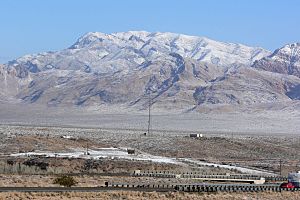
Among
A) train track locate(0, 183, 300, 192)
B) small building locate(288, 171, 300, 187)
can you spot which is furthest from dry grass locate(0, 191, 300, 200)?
small building locate(288, 171, 300, 187)

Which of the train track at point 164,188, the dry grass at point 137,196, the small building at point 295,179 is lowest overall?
the dry grass at point 137,196

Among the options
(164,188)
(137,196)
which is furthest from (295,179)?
(137,196)

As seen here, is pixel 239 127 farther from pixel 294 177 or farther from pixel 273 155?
pixel 294 177

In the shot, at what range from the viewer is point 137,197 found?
4178cm

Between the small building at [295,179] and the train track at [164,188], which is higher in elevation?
the small building at [295,179]

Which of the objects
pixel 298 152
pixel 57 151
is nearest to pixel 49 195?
pixel 57 151

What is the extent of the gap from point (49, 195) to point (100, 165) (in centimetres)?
2746

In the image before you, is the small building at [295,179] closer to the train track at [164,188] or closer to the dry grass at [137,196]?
the train track at [164,188]

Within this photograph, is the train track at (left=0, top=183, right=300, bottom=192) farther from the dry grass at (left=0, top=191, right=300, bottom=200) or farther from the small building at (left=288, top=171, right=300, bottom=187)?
the dry grass at (left=0, top=191, right=300, bottom=200)

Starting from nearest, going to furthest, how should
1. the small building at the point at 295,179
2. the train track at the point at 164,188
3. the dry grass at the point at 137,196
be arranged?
the dry grass at the point at 137,196 < the train track at the point at 164,188 < the small building at the point at 295,179

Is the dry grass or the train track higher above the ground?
the train track

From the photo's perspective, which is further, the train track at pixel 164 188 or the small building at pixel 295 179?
the small building at pixel 295 179

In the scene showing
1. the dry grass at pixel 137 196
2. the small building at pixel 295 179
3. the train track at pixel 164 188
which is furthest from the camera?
the small building at pixel 295 179

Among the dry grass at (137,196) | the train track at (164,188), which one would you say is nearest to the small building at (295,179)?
the train track at (164,188)
